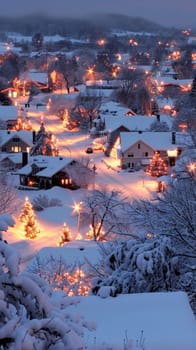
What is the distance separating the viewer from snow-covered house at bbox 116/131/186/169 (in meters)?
34.9

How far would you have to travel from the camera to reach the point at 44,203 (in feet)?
85.7

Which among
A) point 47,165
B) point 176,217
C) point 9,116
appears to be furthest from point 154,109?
point 176,217

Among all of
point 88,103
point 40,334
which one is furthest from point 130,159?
point 40,334

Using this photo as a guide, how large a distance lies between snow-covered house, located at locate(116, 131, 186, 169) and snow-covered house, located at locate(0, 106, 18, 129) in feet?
43.7

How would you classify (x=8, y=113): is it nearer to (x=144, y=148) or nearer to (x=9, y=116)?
(x=9, y=116)

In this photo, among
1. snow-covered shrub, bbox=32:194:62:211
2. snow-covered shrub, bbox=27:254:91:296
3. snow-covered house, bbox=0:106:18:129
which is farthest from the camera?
snow-covered house, bbox=0:106:18:129

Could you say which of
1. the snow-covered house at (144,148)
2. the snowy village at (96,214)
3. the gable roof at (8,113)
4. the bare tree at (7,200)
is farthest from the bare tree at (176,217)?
the gable roof at (8,113)

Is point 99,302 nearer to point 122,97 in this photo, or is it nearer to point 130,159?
point 130,159

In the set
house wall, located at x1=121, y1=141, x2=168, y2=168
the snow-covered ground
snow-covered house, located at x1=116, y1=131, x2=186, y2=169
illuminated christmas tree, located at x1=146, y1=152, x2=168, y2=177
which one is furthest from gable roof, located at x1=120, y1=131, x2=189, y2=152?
illuminated christmas tree, located at x1=146, y1=152, x2=168, y2=177

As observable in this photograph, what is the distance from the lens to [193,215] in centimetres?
764

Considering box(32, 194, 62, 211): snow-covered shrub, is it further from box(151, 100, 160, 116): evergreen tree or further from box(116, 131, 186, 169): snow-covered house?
box(151, 100, 160, 116): evergreen tree

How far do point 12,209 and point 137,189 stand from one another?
6.44 m

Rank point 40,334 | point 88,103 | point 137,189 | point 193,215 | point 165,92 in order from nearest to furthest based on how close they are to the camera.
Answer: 1. point 40,334
2. point 193,215
3. point 137,189
4. point 88,103
5. point 165,92

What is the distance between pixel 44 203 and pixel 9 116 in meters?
22.4
